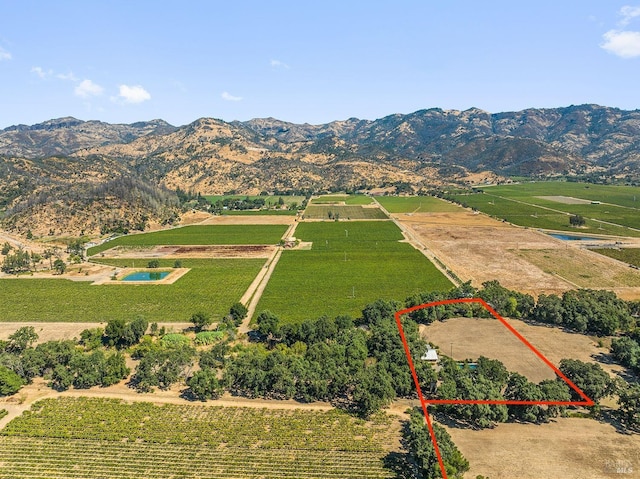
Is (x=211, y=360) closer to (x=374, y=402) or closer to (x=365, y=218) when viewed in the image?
(x=374, y=402)

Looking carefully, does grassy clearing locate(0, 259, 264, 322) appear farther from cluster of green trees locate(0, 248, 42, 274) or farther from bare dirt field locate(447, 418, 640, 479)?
bare dirt field locate(447, 418, 640, 479)

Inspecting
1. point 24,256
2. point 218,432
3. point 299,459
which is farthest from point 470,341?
point 24,256

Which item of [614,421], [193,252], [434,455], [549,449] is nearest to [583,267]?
[614,421]

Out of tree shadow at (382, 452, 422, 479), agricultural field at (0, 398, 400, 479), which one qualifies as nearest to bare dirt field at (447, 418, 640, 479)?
tree shadow at (382, 452, 422, 479)

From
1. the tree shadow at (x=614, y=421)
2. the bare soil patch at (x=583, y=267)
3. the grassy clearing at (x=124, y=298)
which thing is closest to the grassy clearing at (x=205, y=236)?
the grassy clearing at (x=124, y=298)

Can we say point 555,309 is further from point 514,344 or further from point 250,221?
point 250,221

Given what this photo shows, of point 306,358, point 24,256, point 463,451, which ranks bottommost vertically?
point 463,451

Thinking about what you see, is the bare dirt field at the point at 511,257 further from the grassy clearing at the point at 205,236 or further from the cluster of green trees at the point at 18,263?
the cluster of green trees at the point at 18,263
